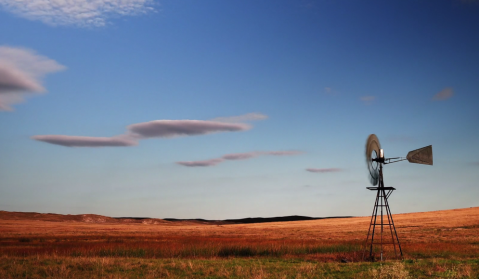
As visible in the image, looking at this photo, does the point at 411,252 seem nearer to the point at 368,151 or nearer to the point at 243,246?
the point at 368,151

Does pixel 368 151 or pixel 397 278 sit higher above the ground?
pixel 368 151

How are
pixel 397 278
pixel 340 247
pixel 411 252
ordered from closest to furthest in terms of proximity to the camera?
1. pixel 397 278
2. pixel 411 252
3. pixel 340 247

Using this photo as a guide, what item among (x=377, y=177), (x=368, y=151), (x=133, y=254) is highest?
(x=368, y=151)

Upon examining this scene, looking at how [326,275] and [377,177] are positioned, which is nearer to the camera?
[326,275]

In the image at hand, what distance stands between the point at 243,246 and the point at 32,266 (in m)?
18.2

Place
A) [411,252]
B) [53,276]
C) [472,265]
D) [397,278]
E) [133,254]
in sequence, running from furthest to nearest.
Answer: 1. [133,254]
2. [411,252]
3. [472,265]
4. [53,276]
5. [397,278]

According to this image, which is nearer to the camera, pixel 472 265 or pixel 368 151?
pixel 472 265

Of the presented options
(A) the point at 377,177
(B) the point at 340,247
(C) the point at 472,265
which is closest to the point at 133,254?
(B) the point at 340,247

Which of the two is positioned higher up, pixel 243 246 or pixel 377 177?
pixel 377 177

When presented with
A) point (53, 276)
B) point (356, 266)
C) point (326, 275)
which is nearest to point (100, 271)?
point (53, 276)

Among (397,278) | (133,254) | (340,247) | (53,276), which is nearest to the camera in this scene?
(397,278)

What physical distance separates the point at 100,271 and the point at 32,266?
427 cm

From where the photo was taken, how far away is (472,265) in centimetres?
2020

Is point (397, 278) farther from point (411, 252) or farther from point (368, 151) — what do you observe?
point (411, 252)
